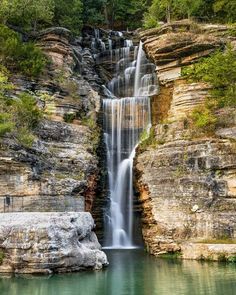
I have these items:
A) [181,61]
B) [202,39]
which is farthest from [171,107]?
[202,39]

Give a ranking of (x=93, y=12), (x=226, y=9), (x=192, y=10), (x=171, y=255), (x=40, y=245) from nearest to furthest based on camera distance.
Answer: (x=40, y=245) → (x=171, y=255) → (x=226, y=9) → (x=192, y=10) → (x=93, y=12)

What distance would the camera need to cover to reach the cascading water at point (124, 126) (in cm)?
2819

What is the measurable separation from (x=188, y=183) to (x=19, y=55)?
50.9 ft

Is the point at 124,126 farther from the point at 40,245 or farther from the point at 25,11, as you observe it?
the point at 40,245

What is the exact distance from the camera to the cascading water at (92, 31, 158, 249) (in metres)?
28.2

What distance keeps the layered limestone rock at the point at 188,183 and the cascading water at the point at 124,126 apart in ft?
5.50

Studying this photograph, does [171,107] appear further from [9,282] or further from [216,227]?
[9,282]

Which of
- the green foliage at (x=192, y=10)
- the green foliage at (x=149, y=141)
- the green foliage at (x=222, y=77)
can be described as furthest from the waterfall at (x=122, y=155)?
the green foliage at (x=192, y=10)

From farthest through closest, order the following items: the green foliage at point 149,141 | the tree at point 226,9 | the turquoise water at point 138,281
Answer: the tree at point 226,9 < the green foliage at point 149,141 < the turquoise water at point 138,281

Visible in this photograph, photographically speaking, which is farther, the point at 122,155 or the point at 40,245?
the point at 122,155

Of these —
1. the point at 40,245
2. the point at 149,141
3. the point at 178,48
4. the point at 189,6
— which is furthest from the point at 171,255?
the point at 189,6

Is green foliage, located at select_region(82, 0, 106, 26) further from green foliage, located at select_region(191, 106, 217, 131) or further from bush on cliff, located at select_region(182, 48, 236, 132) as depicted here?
green foliage, located at select_region(191, 106, 217, 131)

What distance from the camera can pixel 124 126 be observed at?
103ft

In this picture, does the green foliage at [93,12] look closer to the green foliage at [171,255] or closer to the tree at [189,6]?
the tree at [189,6]
